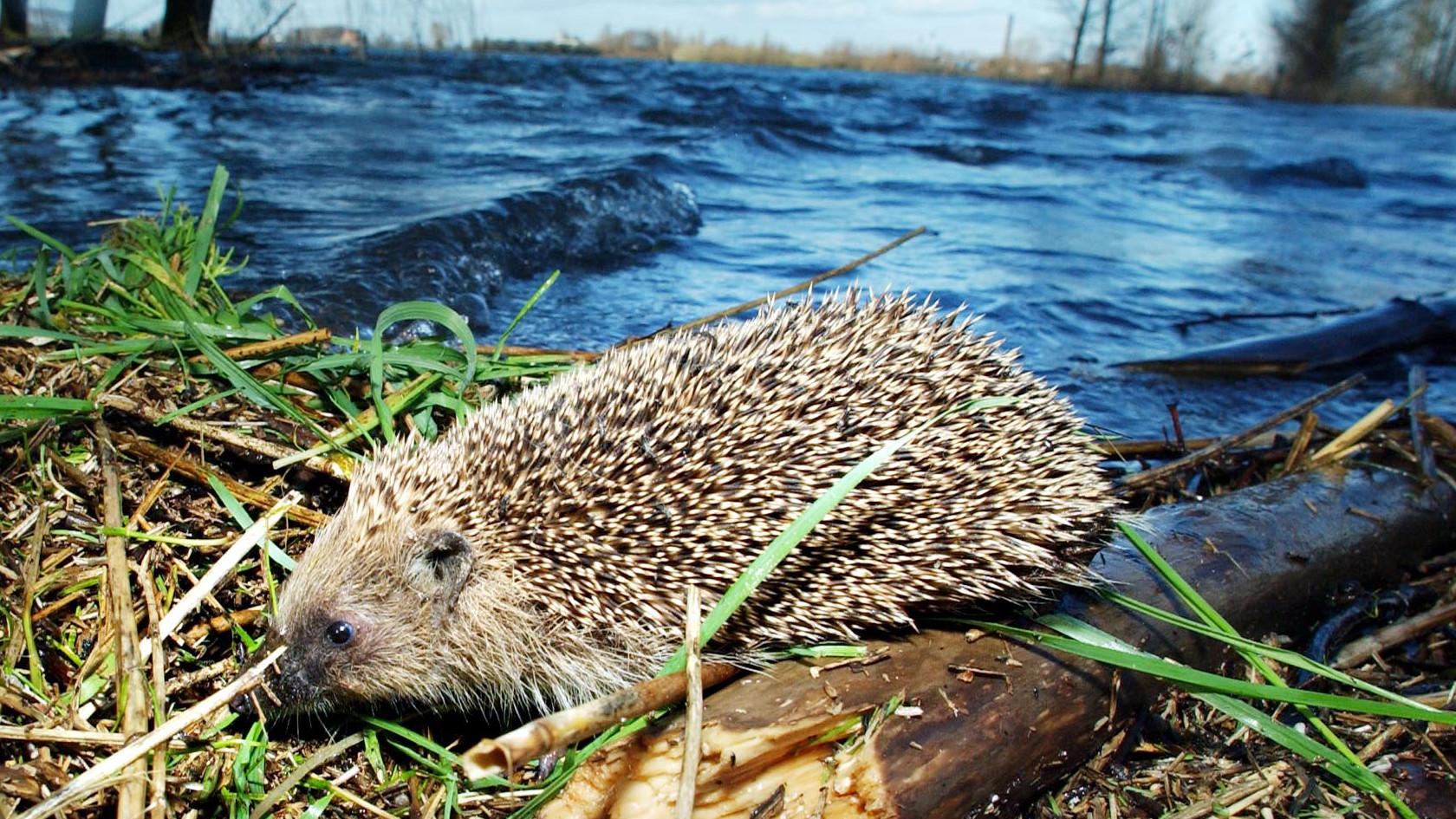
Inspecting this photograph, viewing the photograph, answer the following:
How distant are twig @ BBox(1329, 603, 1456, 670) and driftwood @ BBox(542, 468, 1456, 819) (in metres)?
0.55

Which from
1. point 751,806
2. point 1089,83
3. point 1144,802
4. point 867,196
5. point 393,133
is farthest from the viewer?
point 1089,83

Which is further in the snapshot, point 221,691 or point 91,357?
point 91,357

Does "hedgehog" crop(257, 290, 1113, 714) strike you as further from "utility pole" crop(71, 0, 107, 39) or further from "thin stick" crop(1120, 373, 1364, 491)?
"utility pole" crop(71, 0, 107, 39)

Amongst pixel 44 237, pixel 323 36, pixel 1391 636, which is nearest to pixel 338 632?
pixel 44 237

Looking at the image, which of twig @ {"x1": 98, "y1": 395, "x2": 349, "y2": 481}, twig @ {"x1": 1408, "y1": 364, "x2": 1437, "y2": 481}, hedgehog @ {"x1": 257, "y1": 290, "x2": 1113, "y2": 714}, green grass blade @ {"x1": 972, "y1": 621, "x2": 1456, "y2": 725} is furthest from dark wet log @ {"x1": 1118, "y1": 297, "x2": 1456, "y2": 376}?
twig @ {"x1": 98, "y1": 395, "x2": 349, "y2": 481}

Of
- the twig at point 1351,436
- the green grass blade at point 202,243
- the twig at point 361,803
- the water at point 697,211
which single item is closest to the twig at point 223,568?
the twig at point 361,803

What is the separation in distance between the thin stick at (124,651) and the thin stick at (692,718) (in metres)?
1.46

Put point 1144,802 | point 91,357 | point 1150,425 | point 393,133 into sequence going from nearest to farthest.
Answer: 1. point 1144,802
2. point 91,357
3. point 1150,425
4. point 393,133

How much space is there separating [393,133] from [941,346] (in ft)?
28.4

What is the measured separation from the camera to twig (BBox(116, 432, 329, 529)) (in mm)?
3693

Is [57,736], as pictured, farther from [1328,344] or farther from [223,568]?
[1328,344]

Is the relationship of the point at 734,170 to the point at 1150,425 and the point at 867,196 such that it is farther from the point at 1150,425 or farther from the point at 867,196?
the point at 1150,425

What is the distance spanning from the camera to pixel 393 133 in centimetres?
1044

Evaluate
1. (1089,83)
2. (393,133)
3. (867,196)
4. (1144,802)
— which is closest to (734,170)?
(867,196)
